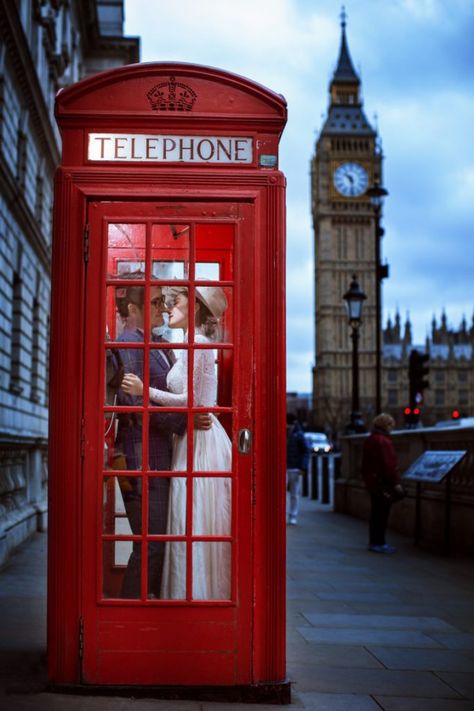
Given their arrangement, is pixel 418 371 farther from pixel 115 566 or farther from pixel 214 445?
pixel 115 566

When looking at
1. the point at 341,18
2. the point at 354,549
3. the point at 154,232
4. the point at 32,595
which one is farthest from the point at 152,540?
the point at 341,18

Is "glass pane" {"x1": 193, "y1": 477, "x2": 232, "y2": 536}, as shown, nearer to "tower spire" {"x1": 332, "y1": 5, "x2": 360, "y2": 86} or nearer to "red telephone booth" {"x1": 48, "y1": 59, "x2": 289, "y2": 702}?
"red telephone booth" {"x1": 48, "y1": 59, "x2": 289, "y2": 702}

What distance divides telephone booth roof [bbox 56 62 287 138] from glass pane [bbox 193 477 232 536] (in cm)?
175

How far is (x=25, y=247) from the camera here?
1656cm

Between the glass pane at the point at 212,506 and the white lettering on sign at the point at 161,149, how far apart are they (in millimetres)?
1577

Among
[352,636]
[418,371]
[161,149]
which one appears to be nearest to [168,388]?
[161,149]

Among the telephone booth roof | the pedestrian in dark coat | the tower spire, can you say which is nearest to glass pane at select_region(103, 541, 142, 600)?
the telephone booth roof

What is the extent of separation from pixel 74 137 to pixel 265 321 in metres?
1.32

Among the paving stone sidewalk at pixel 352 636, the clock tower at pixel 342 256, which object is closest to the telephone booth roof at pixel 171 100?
the paving stone sidewalk at pixel 352 636

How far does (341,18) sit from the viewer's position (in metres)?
133

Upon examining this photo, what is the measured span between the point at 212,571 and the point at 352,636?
203 cm

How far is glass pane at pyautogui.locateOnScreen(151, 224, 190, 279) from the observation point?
445 centimetres

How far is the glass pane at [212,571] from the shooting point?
4.34 m

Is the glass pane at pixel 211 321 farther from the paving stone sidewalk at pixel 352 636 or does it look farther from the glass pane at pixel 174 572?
the paving stone sidewalk at pixel 352 636
